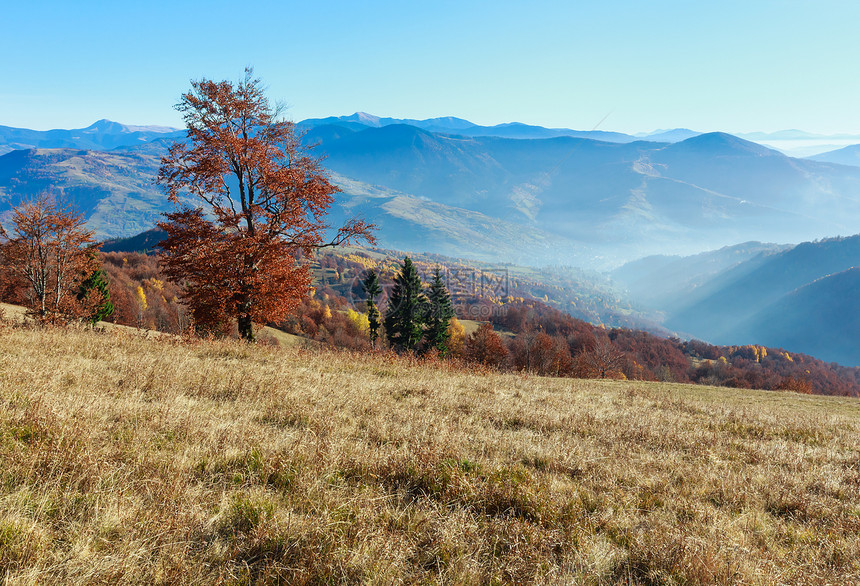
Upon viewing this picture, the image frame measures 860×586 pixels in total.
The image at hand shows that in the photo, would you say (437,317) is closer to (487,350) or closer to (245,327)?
(487,350)

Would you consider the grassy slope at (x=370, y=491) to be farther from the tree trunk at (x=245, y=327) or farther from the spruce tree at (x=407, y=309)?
the spruce tree at (x=407, y=309)

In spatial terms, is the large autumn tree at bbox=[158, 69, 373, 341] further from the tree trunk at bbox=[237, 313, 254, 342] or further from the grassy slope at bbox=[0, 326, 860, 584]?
the grassy slope at bbox=[0, 326, 860, 584]

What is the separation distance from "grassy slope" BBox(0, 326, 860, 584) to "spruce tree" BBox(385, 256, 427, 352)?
5397 cm

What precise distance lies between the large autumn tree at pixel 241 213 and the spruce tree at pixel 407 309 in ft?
138

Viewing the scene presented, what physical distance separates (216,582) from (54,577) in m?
1.02

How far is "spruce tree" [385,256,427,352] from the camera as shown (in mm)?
62562

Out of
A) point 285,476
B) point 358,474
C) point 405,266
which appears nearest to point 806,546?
point 358,474

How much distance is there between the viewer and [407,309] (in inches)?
2467

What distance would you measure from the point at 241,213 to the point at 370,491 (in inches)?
653

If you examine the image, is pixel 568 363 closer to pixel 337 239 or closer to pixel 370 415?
pixel 337 239

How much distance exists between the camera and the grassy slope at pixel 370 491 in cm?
323

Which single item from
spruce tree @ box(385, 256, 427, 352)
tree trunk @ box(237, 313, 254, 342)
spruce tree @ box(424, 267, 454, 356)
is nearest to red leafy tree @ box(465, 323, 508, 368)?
spruce tree @ box(424, 267, 454, 356)

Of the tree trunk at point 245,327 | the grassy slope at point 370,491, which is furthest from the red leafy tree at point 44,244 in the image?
the grassy slope at point 370,491

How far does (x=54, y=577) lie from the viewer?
2668 mm
